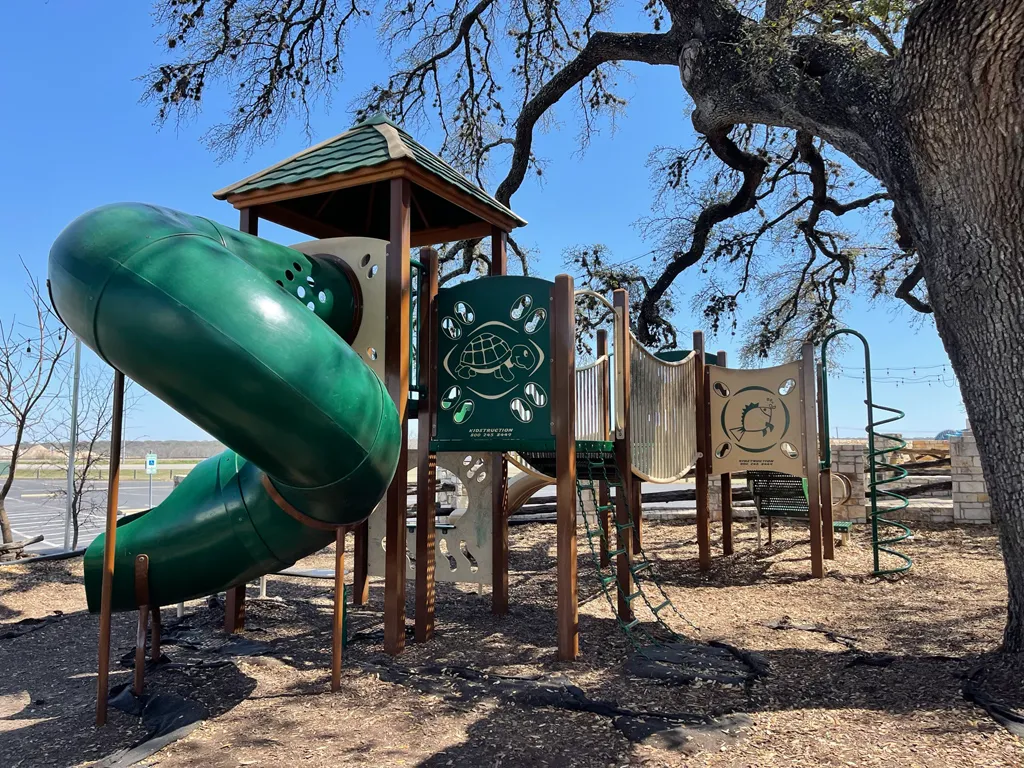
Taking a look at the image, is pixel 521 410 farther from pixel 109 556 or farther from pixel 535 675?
pixel 109 556

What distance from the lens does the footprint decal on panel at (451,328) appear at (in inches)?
230

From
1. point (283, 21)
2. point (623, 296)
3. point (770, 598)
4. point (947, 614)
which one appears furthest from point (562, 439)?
point (283, 21)

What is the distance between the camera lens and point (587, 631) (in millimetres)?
6023

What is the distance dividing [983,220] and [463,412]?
3753mm

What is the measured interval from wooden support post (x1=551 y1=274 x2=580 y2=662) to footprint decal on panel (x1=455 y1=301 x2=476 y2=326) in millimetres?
706

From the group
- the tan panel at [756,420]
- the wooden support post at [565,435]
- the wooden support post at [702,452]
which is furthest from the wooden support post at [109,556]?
the tan panel at [756,420]

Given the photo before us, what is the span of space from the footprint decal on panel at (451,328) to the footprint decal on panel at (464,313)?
0.19ft

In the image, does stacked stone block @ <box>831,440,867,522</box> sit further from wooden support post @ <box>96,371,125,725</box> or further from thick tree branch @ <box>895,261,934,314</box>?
wooden support post @ <box>96,371,125,725</box>

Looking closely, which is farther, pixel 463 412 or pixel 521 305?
pixel 463 412

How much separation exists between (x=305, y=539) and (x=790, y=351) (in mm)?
→ 12964

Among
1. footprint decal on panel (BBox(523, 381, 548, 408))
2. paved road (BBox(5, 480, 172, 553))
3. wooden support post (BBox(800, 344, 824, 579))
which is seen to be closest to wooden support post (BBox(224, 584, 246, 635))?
footprint decal on panel (BBox(523, 381, 548, 408))

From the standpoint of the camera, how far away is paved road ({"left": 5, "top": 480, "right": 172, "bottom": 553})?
13.0 m

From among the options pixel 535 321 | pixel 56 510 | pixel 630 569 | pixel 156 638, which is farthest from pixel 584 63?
pixel 56 510

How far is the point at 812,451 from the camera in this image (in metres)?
8.66
